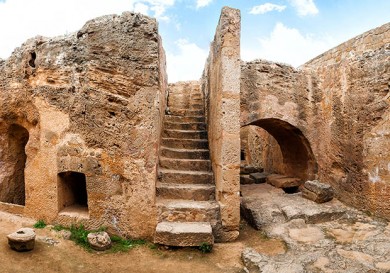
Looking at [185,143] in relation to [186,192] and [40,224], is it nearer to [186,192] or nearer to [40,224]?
[186,192]

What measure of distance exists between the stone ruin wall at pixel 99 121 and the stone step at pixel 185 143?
160cm

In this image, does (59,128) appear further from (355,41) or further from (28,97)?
(355,41)

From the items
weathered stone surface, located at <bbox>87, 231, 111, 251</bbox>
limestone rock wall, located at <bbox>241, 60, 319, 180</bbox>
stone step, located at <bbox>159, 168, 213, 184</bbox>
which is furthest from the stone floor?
weathered stone surface, located at <bbox>87, 231, 111, 251</bbox>

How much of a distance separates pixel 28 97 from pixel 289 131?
17.6 feet

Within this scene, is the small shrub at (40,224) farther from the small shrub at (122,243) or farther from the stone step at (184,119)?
the stone step at (184,119)

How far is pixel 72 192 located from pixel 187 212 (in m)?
2.06

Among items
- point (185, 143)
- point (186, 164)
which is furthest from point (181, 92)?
point (186, 164)

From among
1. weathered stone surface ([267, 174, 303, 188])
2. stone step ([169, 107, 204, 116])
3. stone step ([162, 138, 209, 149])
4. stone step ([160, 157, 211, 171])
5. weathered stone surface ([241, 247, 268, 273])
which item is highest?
stone step ([169, 107, 204, 116])

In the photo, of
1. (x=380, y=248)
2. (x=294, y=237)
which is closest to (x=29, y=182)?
(x=294, y=237)

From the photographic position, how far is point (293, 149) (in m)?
7.05

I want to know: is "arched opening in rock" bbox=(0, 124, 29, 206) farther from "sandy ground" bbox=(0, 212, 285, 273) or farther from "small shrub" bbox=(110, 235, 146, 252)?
"small shrub" bbox=(110, 235, 146, 252)

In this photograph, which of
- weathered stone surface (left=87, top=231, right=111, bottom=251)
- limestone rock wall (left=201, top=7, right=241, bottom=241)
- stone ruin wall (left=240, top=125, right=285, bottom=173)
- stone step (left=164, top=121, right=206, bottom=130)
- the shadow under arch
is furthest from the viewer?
stone ruin wall (left=240, top=125, right=285, bottom=173)

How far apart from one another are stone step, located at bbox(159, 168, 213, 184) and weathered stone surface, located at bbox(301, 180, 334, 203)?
6.84 ft

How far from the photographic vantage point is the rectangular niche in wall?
4.35m
